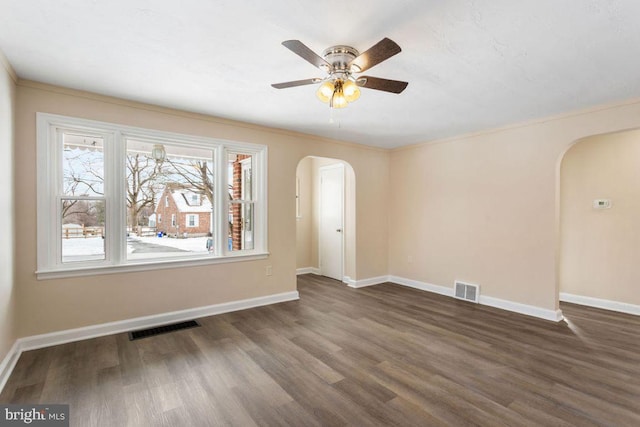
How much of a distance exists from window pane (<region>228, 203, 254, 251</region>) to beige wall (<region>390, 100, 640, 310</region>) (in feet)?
9.21

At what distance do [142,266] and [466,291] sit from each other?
4.46 meters

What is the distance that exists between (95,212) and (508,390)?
166 inches

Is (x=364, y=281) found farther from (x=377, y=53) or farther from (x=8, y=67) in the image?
(x=8, y=67)

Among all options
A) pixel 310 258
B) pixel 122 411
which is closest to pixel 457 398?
pixel 122 411

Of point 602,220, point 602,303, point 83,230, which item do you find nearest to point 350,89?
point 83,230

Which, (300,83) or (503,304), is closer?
(300,83)

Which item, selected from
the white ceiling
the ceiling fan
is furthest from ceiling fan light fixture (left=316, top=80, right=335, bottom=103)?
the white ceiling

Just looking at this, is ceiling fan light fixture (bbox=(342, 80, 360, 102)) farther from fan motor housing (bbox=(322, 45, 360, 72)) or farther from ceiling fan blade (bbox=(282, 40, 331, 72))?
ceiling fan blade (bbox=(282, 40, 331, 72))

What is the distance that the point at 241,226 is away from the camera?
14.4 feet

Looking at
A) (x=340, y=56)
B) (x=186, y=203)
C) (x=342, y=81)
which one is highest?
(x=340, y=56)

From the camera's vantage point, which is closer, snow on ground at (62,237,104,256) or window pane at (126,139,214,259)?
snow on ground at (62,237,104,256)

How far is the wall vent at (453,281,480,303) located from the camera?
14.8 feet

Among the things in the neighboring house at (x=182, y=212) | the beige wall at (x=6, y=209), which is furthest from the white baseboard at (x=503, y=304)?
the beige wall at (x=6, y=209)

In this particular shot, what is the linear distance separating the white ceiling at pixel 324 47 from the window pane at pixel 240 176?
2.93ft
